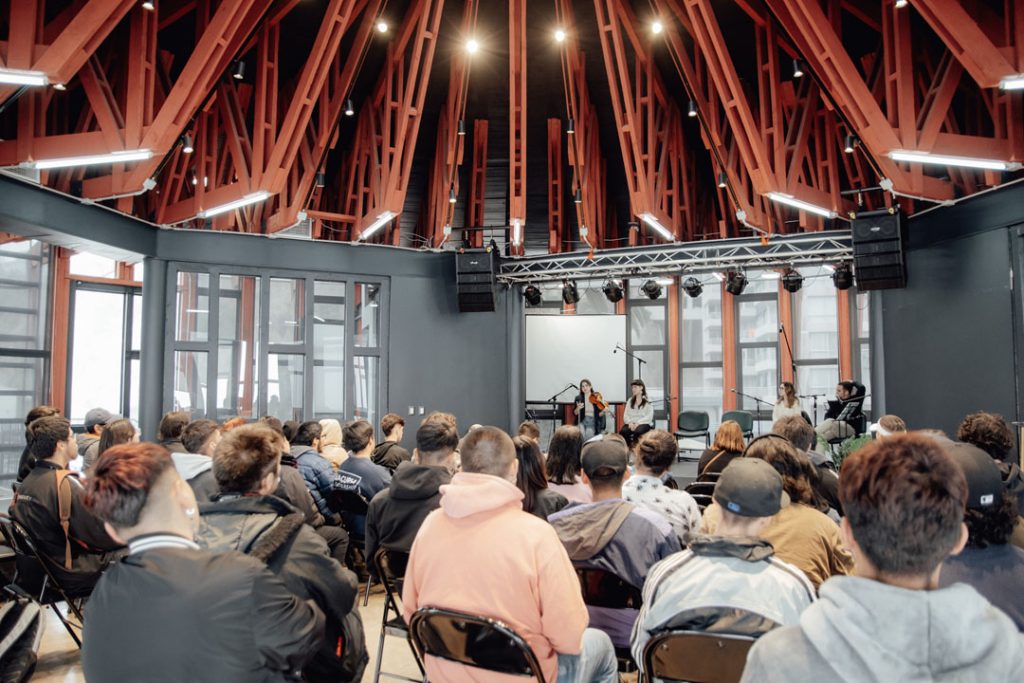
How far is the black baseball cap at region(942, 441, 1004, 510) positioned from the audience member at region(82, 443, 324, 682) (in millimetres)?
1954

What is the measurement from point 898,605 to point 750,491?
101 centimetres

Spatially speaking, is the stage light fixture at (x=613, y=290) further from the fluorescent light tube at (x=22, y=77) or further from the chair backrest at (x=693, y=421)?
the fluorescent light tube at (x=22, y=77)

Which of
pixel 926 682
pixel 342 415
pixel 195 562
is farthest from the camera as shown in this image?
pixel 342 415

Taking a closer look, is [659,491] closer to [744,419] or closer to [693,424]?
[744,419]

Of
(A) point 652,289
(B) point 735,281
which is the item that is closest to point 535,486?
(B) point 735,281

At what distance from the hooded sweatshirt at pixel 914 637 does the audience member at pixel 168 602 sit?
132 centimetres

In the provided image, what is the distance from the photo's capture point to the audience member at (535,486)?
12.1 feet

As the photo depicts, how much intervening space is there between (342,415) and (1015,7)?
9290 mm

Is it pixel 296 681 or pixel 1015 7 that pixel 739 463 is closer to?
pixel 296 681

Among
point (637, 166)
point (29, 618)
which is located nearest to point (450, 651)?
point (29, 618)

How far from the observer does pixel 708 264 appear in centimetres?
1032

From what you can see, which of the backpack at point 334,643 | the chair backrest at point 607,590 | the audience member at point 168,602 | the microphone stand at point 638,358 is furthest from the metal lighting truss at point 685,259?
the audience member at point 168,602

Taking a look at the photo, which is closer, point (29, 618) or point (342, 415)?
point (29, 618)

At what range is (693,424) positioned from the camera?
1221 cm
